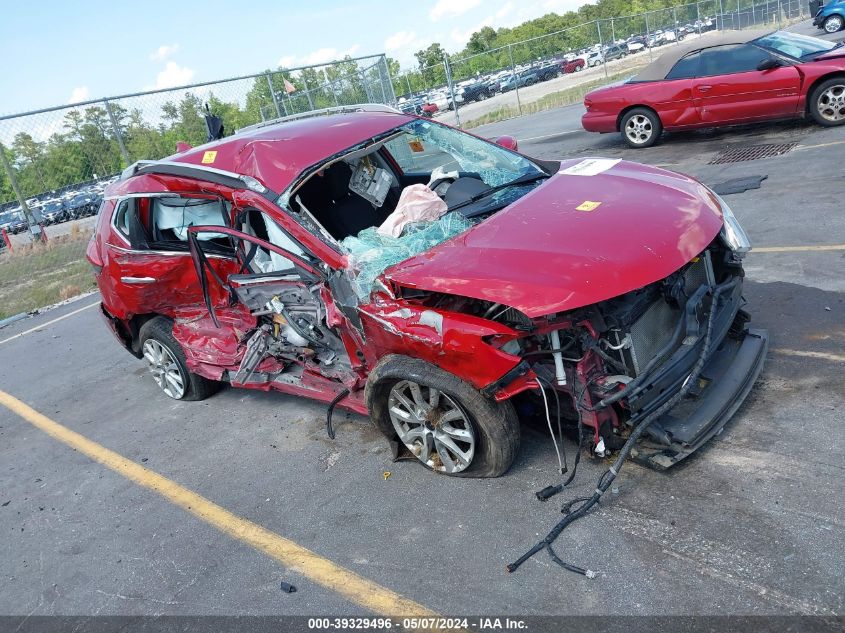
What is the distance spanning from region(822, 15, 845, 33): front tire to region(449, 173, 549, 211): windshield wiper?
2596cm

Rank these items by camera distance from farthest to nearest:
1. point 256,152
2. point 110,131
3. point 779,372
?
point 110,131 → point 256,152 → point 779,372

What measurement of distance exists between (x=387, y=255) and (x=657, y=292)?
1468 mm

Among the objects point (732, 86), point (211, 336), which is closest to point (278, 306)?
point (211, 336)

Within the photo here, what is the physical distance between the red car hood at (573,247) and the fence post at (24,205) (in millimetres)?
12656

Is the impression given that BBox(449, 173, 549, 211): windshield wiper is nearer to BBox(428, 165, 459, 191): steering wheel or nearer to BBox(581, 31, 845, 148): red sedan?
BBox(428, 165, 459, 191): steering wheel

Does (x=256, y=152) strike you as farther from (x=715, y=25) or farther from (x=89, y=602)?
(x=715, y=25)

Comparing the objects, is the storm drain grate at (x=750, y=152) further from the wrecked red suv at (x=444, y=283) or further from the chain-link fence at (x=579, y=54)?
the chain-link fence at (x=579, y=54)

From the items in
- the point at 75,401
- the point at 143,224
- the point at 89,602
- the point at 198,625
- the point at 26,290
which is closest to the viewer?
the point at 198,625

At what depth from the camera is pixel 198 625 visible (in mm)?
3152

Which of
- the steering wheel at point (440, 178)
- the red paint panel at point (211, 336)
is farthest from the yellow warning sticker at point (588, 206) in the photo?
the red paint panel at point (211, 336)

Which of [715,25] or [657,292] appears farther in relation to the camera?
[715,25]

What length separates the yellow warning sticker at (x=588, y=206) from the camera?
3.79 meters

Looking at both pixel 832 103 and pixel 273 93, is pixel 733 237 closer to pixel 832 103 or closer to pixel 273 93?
pixel 832 103

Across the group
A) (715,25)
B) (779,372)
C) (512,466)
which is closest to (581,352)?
(512,466)
